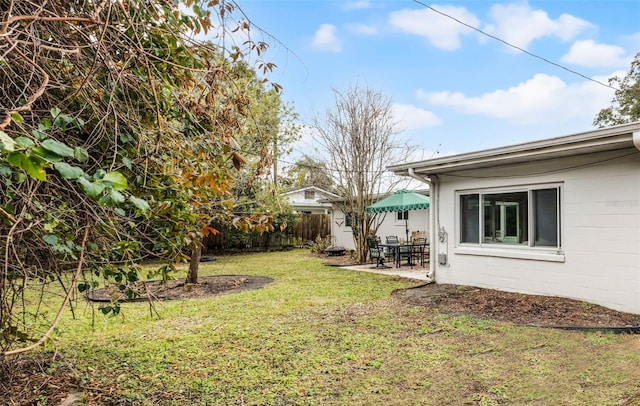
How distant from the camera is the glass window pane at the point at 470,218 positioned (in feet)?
25.6

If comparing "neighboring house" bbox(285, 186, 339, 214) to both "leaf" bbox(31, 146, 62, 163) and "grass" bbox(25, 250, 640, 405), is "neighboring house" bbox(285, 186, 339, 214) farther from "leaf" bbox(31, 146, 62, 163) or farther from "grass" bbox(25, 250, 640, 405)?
"leaf" bbox(31, 146, 62, 163)

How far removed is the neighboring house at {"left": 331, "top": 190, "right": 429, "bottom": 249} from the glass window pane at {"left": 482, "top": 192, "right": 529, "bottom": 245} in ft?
22.4

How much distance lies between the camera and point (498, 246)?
738 cm

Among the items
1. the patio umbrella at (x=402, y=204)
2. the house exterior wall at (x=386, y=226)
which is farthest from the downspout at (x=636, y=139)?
the house exterior wall at (x=386, y=226)

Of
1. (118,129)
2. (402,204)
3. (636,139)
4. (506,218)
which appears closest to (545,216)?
(506,218)

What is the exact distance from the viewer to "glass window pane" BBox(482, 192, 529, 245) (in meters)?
7.01

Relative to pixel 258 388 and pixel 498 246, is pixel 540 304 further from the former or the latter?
pixel 258 388

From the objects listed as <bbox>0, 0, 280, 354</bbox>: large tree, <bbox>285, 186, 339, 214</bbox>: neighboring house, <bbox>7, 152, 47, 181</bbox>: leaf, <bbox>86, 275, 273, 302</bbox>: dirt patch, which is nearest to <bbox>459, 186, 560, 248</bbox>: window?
<bbox>86, 275, 273, 302</bbox>: dirt patch

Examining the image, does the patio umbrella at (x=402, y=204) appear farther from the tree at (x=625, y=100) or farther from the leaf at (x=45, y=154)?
the tree at (x=625, y=100)

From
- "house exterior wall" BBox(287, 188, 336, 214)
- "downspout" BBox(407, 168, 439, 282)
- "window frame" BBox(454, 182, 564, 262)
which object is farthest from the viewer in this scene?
"house exterior wall" BBox(287, 188, 336, 214)

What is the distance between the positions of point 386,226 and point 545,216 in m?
10.9

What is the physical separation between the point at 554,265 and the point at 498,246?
1.06m

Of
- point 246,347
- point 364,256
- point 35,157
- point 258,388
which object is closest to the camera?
point 35,157

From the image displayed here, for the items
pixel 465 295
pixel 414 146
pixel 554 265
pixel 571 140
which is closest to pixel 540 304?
pixel 554 265
